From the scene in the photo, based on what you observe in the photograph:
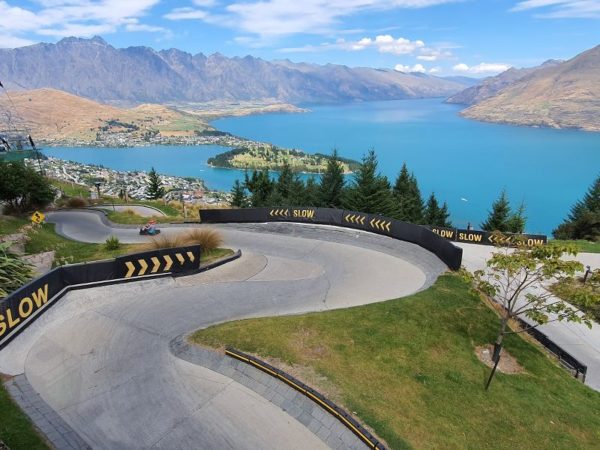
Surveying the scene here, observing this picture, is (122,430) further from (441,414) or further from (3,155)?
(3,155)

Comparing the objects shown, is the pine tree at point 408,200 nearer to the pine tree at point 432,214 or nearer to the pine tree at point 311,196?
the pine tree at point 432,214

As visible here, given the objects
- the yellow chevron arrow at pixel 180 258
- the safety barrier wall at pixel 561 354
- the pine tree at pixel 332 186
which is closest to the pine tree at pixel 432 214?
the pine tree at pixel 332 186

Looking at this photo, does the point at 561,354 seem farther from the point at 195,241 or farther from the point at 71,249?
the point at 71,249

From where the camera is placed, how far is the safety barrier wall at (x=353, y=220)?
82.3ft

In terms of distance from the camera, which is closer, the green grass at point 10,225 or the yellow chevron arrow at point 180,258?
the yellow chevron arrow at point 180,258

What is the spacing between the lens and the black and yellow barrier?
36.5 ft

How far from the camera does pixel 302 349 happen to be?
14867 mm

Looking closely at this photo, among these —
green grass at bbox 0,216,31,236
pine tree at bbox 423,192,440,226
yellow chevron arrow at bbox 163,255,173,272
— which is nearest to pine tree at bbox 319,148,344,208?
pine tree at bbox 423,192,440,226

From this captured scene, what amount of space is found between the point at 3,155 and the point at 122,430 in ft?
134

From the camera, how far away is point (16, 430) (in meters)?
10.5

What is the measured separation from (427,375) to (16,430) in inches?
491

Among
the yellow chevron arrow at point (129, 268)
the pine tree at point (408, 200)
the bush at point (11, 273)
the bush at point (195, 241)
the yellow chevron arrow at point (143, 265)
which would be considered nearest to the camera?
the bush at point (11, 273)

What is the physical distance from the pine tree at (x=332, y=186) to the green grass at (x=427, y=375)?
127 ft

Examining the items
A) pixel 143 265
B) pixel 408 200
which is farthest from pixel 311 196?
pixel 143 265
